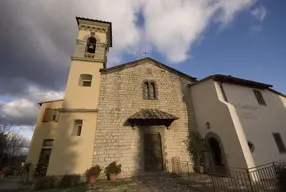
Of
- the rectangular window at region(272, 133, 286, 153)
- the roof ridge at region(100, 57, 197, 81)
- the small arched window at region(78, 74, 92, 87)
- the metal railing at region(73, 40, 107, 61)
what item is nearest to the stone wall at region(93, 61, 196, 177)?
the roof ridge at region(100, 57, 197, 81)

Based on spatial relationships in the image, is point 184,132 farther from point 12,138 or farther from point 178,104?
point 12,138

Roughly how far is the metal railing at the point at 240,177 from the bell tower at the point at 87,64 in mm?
6680

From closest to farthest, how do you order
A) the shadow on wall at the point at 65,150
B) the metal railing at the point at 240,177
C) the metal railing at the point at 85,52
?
the metal railing at the point at 240,177, the shadow on wall at the point at 65,150, the metal railing at the point at 85,52

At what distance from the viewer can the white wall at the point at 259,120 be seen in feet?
27.5

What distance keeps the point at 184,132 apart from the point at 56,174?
799cm

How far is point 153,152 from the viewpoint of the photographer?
897cm

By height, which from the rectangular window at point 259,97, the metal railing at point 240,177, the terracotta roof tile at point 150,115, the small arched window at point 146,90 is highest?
the small arched window at point 146,90

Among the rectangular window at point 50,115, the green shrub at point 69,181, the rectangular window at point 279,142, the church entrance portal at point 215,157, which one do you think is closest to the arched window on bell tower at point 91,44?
the rectangular window at point 50,115

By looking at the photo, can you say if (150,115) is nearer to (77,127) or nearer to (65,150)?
(77,127)

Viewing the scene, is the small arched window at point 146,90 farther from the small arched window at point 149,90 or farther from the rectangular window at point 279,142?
the rectangular window at point 279,142

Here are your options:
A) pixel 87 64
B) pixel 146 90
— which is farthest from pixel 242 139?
pixel 87 64

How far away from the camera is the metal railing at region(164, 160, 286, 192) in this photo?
5.29m

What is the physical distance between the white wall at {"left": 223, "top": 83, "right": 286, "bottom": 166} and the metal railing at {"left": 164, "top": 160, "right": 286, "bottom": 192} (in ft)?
2.28

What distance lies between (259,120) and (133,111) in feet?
27.2
